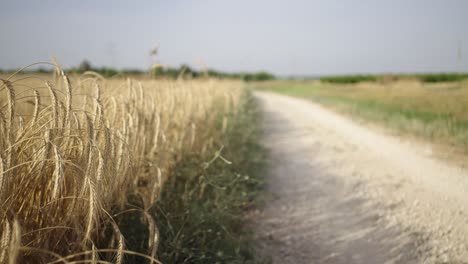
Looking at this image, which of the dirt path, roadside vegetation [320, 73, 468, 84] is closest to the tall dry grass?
the dirt path

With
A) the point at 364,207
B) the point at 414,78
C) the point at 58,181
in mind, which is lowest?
the point at 364,207

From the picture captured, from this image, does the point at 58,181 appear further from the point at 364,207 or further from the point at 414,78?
the point at 414,78

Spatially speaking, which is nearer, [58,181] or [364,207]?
[58,181]

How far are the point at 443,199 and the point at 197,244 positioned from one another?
2.82 meters

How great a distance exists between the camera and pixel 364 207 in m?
3.28

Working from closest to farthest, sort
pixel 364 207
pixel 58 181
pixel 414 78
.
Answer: pixel 58 181, pixel 364 207, pixel 414 78

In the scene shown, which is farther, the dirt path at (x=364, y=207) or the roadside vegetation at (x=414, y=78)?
the roadside vegetation at (x=414, y=78)

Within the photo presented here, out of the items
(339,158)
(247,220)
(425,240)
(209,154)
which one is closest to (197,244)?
(247,220)

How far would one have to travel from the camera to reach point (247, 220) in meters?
3.02

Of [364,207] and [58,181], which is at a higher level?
[58,181]

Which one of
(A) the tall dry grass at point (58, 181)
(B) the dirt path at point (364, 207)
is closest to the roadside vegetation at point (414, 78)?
(B) the dirt path at point (364, 207)

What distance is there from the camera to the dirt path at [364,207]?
8.14 feet

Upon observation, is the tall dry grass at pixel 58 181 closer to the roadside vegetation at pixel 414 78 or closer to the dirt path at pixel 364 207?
the dirt path at pixel 364 207

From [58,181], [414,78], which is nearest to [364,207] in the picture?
[58,181]
